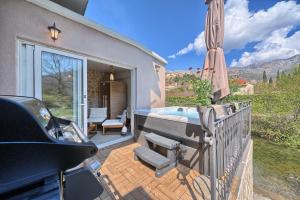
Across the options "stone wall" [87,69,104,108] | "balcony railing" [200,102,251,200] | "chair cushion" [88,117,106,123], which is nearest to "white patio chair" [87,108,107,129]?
"chair cushion" [88,117,106,123]

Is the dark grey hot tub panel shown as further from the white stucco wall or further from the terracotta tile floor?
the white stucco wall

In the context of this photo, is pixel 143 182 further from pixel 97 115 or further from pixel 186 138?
pixel 97 115

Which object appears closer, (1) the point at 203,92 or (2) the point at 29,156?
(2) the point at 29,156

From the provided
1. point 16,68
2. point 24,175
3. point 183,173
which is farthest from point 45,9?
point 183,173

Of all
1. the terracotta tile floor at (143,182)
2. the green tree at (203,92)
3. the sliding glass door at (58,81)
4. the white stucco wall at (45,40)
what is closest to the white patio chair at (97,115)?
the white stucco wall at (45,40)

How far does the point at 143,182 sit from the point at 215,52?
10.6ft

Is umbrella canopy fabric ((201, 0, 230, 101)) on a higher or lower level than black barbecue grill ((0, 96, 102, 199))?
higher

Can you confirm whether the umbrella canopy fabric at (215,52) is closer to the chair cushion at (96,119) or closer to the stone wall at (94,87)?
the chair cushion at (96,119)

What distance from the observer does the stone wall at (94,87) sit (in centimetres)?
674

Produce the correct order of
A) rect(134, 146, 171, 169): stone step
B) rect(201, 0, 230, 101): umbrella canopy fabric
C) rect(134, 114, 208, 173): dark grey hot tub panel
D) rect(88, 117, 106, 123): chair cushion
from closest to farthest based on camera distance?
1. rect(134, 146, 171, 169): stone step
2. rect(134, 114, 208, 173): dark grey hot tub panel
3. rect(201, 0, 230, 101): umbrella canopy fabric
4. rect(88, 117, 106, 123): chair cushion

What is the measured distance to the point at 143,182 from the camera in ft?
7.70

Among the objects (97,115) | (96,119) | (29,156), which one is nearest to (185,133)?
(29,156)

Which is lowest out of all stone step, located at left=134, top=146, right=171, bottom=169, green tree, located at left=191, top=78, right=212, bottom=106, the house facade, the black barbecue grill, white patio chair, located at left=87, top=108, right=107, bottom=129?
stone step, located at left=134, top=146, right=171, bottom=169

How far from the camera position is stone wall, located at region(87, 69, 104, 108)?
6.74m
